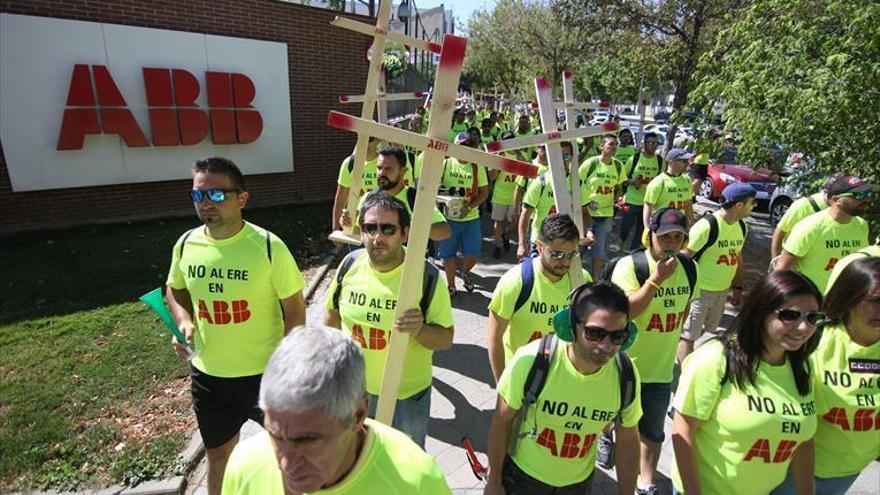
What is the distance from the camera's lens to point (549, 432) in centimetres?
232

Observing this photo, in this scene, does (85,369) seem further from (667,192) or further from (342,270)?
(667,192)

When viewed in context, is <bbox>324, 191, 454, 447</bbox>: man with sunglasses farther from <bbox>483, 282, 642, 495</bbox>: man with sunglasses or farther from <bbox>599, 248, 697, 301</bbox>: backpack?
<bbox>599, 248, 697, 301</bbox>: backpack

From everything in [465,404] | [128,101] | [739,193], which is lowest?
[465,404]

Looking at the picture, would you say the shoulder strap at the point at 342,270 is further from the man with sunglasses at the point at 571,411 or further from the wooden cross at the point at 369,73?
the man with sunglasses at the point at 571,411

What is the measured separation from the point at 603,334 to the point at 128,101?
917 centimetres

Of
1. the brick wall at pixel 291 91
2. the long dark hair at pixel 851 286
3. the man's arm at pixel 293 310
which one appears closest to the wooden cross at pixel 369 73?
the man's arm at pixel 293 310

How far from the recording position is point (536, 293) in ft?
10.3

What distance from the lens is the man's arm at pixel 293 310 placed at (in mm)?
3012

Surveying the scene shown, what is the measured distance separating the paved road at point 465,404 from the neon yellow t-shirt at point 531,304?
1259 mm

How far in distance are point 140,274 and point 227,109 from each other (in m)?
3.95

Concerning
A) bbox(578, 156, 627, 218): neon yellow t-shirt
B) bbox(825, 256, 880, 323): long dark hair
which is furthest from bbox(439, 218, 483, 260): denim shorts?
bbox(825, 256, 880, 323): long dark hair

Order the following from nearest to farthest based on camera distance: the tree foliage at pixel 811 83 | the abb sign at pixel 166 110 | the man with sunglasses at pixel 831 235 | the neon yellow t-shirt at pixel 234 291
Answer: the neon yellow t-shirt at pixel 234 291 → the tree foliage at pixel 811 83 → the man with sunglasses at pixel 831 235 → the abb sign at pixel 166 110

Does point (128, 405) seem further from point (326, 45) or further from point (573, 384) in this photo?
point (326, 45)

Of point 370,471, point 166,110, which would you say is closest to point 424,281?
point 370,471
